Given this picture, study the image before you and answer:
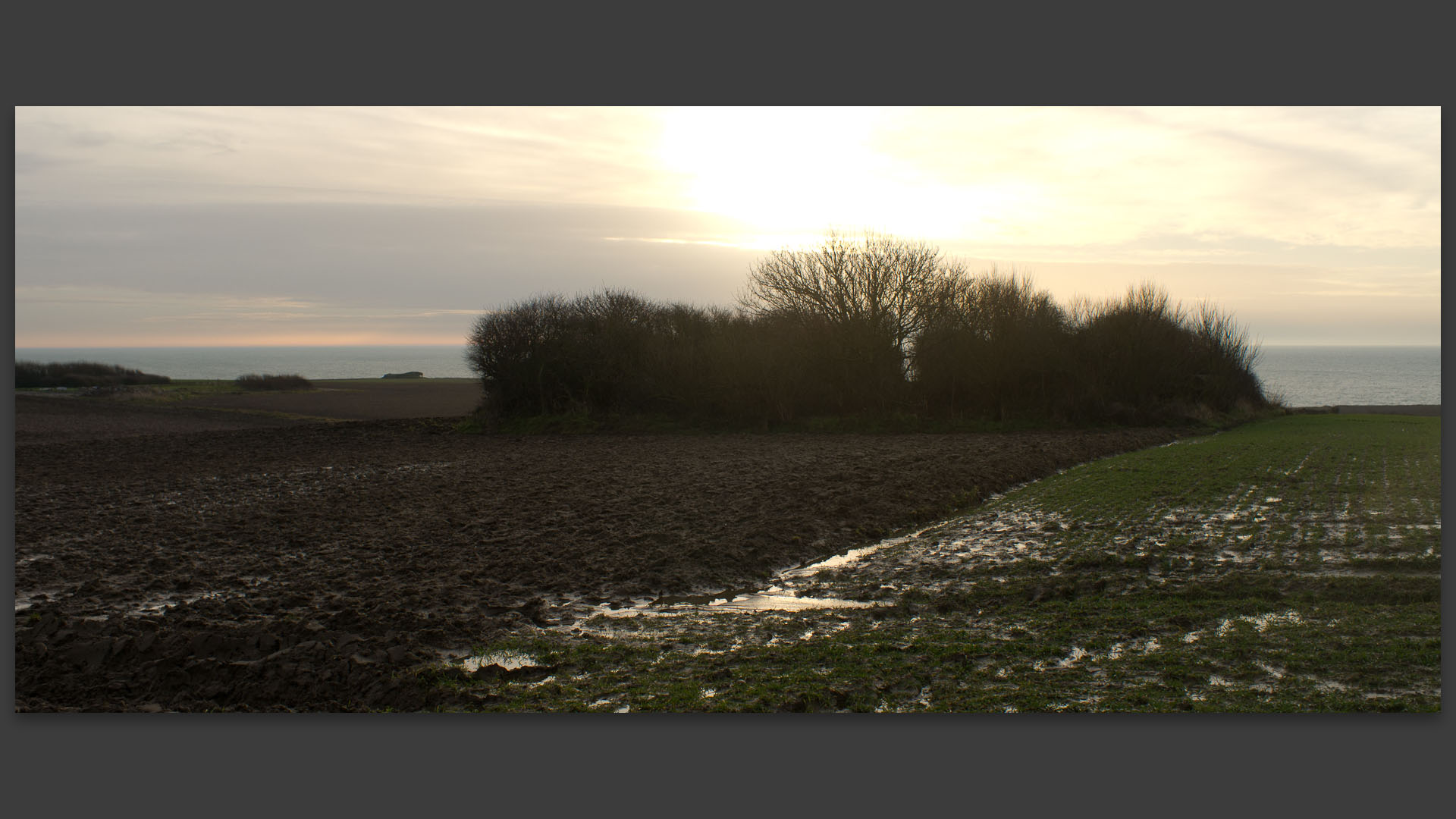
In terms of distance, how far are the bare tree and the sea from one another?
11.3 meters

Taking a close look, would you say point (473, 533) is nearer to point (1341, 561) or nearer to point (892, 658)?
point (892, 658)

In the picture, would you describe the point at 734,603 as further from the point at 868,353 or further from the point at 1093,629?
the point at 868,353

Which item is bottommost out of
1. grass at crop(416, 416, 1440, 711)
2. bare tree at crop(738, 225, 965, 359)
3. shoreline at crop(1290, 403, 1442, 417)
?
grass at crop(416, 416, 1440, 711)

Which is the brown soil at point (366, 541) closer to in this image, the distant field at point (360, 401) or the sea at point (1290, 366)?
the sea at point (1290, 366)

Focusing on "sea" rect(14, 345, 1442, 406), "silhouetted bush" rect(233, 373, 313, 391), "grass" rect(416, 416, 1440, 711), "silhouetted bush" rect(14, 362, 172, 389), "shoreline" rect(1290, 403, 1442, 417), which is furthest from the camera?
"silhouetted bush" rect(233, 373, 313, 391)

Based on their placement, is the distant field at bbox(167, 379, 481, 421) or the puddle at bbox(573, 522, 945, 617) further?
the distant field at bbox(167, 379, 481, 421)

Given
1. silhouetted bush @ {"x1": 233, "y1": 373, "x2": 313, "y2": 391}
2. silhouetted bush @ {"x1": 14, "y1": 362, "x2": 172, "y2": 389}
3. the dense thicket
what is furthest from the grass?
silhouetted bush @ {"x1": 233, "y1": 373, "x2": 313, "y2": 391}

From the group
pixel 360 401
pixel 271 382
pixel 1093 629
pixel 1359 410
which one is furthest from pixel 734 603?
pixel 271 382

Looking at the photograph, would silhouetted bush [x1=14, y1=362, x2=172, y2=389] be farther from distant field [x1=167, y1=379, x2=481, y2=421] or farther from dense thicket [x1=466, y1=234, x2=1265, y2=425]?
dense thicket [x1=466, y1=234, x2=1265, y2=425]

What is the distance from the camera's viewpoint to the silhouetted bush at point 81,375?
997 cm

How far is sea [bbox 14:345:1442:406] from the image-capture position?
7941mm

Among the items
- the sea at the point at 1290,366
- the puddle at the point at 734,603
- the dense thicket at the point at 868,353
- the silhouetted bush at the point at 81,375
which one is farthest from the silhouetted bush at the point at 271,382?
the puddle at the point at 734,603

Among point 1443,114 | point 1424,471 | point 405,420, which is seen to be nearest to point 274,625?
point 1443,114

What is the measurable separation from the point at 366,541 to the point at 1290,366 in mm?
40844
